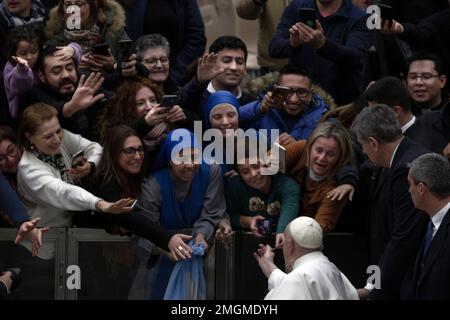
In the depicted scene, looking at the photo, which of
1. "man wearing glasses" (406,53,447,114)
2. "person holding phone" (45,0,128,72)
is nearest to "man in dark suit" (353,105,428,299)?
"man wearing glasses" (406,53,447,114)

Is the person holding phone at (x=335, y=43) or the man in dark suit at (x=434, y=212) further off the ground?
the person holding phone at (x=335, y=43)

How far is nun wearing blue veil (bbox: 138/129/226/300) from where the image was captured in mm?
10953

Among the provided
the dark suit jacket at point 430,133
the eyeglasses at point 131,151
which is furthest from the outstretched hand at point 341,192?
the eyeglasses at point 131,151

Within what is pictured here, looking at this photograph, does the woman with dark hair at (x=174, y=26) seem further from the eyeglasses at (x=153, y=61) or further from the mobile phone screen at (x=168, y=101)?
the mobile phone screen at (x=168, y=101)

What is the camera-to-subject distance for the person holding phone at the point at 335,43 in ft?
40.1

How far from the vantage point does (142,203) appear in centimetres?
1095

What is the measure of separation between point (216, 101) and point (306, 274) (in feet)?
7.05

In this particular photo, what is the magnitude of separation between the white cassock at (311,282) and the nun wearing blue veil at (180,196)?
1217mm

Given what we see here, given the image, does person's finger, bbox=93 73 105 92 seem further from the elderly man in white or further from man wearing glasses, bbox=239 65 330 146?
the elderly man in white

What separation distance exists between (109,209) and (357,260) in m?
1.89

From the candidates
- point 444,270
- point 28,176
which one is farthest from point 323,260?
point 28,176

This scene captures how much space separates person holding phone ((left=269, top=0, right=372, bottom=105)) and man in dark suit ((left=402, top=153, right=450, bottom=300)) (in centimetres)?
237

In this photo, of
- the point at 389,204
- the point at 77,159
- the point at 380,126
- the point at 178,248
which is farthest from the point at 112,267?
the point at 380,126

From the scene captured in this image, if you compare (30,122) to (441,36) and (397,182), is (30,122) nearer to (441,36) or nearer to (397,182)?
(397,182)
